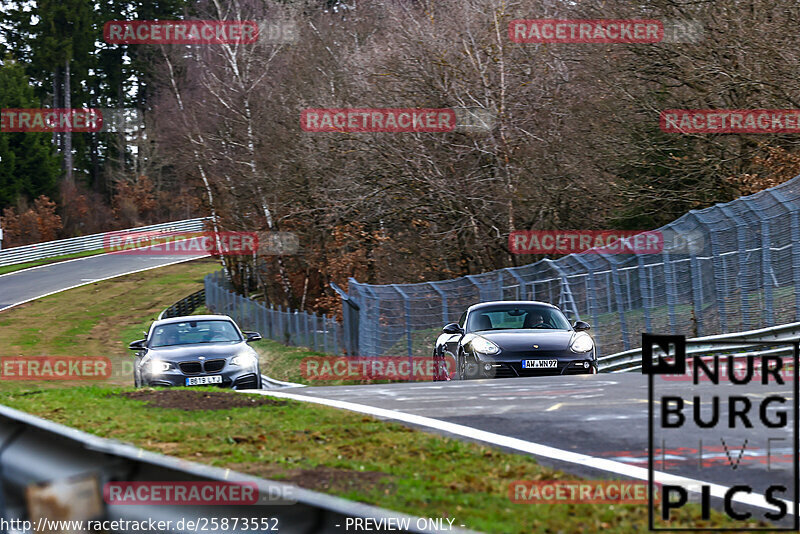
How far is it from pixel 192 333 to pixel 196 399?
19.8ft

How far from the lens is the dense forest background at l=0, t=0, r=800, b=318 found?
88.3 ft

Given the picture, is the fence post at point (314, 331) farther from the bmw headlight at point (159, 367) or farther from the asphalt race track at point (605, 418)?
the asphalt race track at point (605, 418)

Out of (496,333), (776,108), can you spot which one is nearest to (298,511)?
(496,333)

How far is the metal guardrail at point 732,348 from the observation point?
14641 mm

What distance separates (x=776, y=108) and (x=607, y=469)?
20.7 m

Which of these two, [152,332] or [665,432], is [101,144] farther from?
[665,432]

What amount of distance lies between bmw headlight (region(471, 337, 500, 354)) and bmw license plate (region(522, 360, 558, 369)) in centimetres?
46

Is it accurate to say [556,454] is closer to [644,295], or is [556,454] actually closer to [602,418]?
[602,418]

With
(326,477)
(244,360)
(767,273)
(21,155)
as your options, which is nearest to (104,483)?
(326,477)

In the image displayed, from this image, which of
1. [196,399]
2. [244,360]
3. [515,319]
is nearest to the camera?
[196,399]

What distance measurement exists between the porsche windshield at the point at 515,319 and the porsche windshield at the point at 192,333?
452cm

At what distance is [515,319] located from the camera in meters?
16.8

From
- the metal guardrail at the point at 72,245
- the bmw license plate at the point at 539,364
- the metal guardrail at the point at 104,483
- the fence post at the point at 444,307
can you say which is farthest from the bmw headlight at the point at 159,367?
the metal guardrail at the point at 72,245

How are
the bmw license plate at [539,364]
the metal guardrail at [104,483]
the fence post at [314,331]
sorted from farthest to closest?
1. the fence post at [314,331]
2. the bmw license plate at [539,364]
3. the metal guardrail at [104,483]
